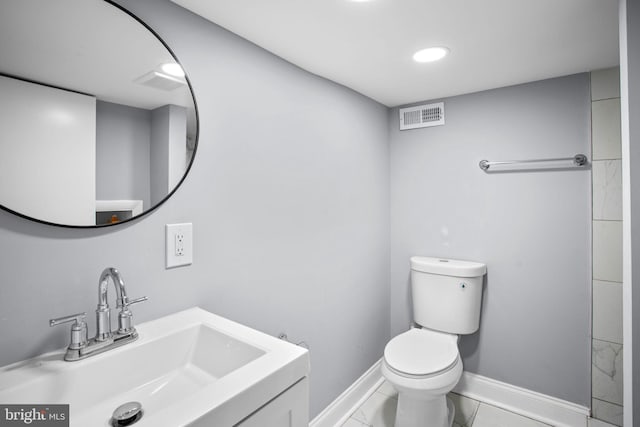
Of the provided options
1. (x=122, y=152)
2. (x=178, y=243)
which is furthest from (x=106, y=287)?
(x=122, y=152)

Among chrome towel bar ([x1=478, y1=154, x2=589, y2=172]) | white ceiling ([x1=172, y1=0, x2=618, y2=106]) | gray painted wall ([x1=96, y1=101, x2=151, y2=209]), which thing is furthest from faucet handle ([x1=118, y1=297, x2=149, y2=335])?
chrome towel bar ([x1=478, y1=154, x2=589, y2=172])

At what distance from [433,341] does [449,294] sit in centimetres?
33

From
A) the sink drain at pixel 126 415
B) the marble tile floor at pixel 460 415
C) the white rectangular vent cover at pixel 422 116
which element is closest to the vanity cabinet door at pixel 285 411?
the sink drain at pixel 126 415

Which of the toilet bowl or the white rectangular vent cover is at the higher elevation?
the white rectangular vent cover

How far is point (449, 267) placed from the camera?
82.7 inches

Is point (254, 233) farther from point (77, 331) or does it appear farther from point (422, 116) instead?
point (422, 116)

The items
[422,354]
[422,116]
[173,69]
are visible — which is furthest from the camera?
[422,116]

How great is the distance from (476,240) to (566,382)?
965mm

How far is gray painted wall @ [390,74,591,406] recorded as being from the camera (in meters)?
1.92

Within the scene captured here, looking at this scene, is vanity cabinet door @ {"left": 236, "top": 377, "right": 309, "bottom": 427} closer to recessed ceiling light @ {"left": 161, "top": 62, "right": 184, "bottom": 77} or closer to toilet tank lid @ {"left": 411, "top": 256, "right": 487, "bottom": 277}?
recessed ceiling light @ {"left": 161, "top": 62, "right": 184, "bottom": 77}

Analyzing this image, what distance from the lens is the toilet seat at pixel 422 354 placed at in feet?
5.41

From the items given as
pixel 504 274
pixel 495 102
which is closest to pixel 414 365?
pixel 504 274
